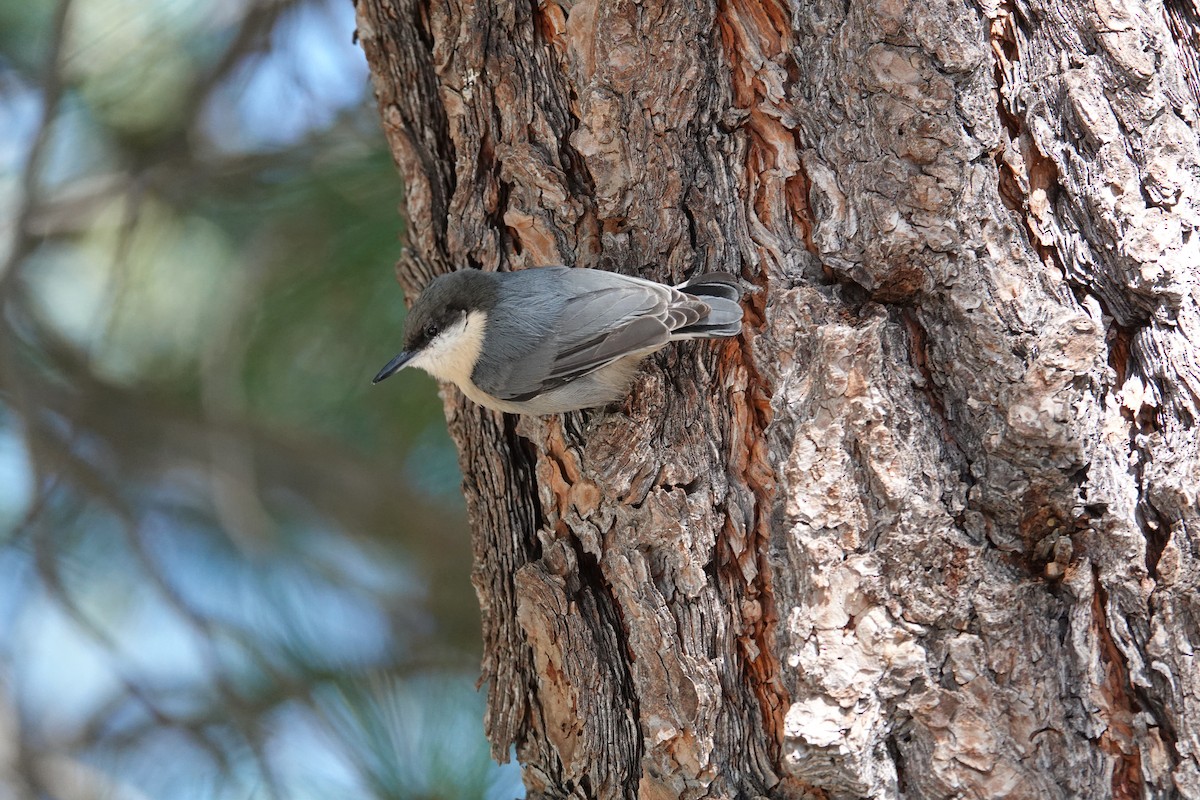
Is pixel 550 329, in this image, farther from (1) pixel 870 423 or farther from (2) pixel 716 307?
(1) pixel 870 423

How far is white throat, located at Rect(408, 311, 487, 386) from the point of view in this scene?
7.06 ft

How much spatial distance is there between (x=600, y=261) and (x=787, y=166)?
450 millimetres

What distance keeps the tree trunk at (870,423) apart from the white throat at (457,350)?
0.83 ft

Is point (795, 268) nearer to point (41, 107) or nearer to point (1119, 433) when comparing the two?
point (1119, 433)

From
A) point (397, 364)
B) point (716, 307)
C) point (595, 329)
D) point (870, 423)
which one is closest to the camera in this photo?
point (870, 423)

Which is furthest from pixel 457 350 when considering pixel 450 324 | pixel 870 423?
pixel 870 423

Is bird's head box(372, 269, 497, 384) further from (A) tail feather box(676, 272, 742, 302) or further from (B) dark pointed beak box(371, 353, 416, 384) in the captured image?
(A) tail feather box(676, 272, 742, 302)

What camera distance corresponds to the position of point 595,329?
206 centimetres

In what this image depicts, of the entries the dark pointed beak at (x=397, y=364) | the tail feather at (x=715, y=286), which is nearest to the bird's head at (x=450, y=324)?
the dark pointed beak at (x=397, y=364)

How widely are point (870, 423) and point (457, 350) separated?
0.94m


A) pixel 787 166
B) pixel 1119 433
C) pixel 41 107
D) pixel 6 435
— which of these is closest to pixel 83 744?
pixel 6 435

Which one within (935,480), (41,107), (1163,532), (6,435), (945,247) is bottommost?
(1163,532)

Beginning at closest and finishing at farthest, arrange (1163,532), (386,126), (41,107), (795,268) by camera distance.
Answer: (1163,532)
(795,268)
(386,126)
(41,107)

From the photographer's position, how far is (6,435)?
3188mm
